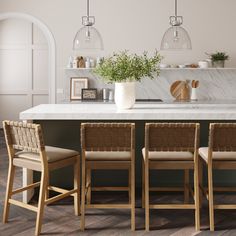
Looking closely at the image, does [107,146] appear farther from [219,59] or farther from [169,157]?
[219,59]

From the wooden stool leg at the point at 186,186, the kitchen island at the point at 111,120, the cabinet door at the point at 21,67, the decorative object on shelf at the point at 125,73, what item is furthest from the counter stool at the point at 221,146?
the cabinet door at the point at 21,67

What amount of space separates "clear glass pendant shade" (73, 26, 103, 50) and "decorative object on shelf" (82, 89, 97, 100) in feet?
8.18

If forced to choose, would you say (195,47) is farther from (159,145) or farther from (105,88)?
(159,145)

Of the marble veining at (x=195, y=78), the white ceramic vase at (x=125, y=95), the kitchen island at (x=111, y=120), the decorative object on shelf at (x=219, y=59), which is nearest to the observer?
the kitchen island at (x=111, y=120)

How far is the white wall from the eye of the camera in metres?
7.18

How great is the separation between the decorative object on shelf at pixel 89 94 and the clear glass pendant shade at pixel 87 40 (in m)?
2.49

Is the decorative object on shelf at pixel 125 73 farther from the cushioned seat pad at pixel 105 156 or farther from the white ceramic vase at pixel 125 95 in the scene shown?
the cushioned seat pad at pixel 105 156

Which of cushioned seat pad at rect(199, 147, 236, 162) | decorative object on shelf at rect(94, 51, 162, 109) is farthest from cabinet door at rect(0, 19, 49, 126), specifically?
cushioned seat pad at rect(199, 147, 236, 162)

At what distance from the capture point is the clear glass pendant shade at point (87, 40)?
182 inches

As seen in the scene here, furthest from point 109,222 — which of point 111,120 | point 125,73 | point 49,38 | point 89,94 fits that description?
point 49,38

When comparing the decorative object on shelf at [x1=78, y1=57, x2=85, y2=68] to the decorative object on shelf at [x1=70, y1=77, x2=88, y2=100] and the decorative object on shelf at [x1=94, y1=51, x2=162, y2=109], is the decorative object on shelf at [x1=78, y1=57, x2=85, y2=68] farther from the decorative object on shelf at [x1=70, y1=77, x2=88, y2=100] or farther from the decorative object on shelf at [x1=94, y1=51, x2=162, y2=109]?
the decorative object on shelf at [x1=94, y1=51, x2=162, y2=109]

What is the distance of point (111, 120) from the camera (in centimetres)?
428

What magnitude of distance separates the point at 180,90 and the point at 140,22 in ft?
4.31

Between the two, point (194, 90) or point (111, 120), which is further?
point (194, 90)
